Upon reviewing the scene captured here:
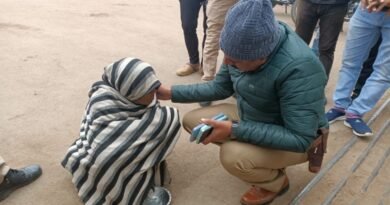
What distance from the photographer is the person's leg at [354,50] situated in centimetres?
249

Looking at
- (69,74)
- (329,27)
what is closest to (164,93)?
(329,27)

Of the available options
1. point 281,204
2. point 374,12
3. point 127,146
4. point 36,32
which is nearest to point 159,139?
point 127,146

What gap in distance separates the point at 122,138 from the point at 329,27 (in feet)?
5.38

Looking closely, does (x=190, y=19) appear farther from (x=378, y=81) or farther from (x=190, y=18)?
(x=378, y=81)

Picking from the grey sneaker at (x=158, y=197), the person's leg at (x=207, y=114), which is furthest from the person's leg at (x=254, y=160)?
the grey sneaker at (x=158, y=197)

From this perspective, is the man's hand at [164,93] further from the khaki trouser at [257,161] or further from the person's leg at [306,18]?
the person's leg at [306,18]

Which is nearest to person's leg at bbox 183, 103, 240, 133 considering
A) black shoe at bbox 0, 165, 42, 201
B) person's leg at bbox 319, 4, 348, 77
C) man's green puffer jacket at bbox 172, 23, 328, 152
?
man's green puffer jacket at bbox 172, 23, 328, 152

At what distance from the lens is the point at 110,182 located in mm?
1820

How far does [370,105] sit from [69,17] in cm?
357

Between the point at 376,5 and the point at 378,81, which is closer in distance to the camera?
the point at 376,5

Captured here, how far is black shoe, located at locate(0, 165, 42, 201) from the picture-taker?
6.54ft

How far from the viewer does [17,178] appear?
2025mm

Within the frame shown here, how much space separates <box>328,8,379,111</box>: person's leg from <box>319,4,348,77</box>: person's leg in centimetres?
8

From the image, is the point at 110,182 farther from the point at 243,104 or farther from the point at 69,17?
the point at 69,17
